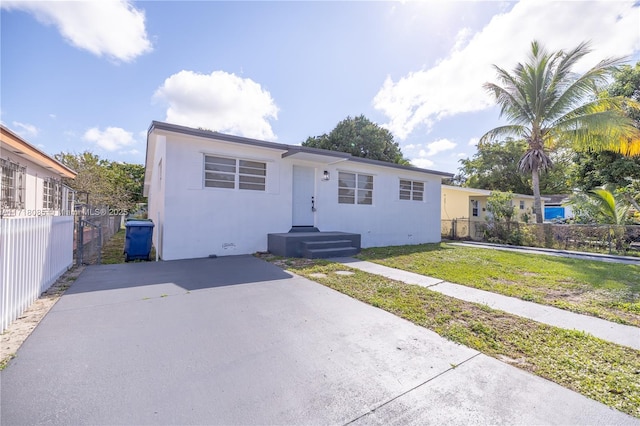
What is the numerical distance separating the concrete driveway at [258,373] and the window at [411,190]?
9.33 meters


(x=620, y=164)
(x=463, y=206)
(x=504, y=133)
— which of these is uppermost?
(x=504, y=133)

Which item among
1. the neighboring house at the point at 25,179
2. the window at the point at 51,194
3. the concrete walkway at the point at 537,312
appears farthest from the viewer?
the window at the point at 51,194

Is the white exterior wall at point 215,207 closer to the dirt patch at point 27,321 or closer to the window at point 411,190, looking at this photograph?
the dirt patch at point 27,321

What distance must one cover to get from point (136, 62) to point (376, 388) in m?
12.1

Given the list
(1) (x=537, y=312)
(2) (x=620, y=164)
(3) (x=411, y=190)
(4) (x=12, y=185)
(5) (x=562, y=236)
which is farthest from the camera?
(3) (x=411, y=190)

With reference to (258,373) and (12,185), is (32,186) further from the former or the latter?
(258,373)

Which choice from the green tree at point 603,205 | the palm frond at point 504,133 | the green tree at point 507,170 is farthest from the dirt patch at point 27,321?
the green tree at point 507,170

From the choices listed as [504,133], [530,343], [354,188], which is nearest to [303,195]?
[354,188]

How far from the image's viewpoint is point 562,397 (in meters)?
2.05

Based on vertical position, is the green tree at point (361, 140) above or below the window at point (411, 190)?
above

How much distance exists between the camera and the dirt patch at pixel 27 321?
8.24 feet

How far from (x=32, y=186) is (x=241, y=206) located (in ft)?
27.7

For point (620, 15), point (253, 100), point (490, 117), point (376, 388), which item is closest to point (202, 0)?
point (253, 100)

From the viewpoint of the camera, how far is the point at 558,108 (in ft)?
39.2
